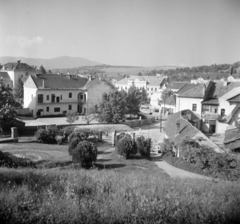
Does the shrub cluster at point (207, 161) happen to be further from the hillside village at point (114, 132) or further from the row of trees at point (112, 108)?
the row of trees at point (112, 108)

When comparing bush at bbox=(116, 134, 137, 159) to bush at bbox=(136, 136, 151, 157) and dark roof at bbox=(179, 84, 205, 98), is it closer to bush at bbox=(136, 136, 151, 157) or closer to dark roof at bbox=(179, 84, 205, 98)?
bush at bbox=(136, 136, 151, 157)

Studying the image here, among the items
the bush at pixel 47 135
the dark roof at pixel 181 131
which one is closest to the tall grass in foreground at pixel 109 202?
the dark roof at pixel 181 131

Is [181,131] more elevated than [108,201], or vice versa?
[108,201]

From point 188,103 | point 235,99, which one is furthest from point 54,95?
point 235,99

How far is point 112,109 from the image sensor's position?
41.0m

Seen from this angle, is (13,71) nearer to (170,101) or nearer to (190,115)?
(170,101)

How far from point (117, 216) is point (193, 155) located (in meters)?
15.1

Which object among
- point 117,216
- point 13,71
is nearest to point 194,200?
point 117,216

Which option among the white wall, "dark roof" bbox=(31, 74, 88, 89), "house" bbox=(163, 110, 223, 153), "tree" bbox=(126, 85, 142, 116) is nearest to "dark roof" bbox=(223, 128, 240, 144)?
"house" bbox=(163, 110, 223, 153)

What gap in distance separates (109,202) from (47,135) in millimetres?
21936

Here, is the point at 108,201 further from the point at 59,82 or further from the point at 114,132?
the point at 59,82

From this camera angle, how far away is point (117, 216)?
265 inches

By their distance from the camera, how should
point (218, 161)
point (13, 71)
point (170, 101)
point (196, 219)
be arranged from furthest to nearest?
1. point (13, 71)
2. point (170, 101)
3. point (218, 161)
4. point (196, 219)

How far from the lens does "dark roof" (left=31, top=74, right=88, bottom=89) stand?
4673 centimetres
